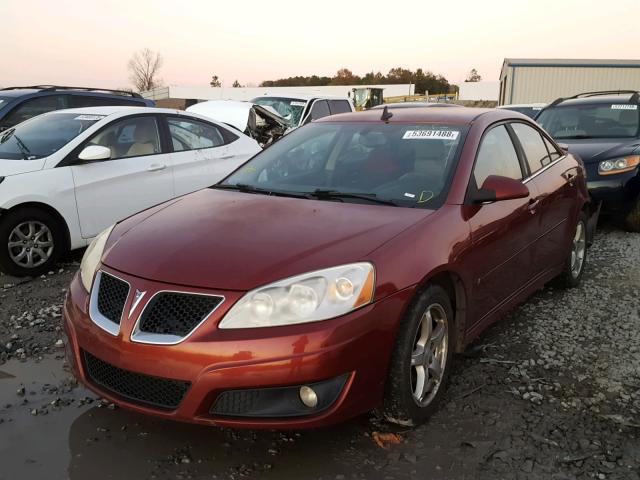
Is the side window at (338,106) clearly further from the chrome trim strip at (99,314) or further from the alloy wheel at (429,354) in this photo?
the chrome trim strip at (99,314)

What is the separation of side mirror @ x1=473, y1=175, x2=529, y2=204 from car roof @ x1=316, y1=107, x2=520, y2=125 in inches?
22.7

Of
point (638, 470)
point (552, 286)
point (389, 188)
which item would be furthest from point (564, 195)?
point (638, 470)

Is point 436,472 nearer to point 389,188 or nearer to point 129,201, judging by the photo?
point 389,188

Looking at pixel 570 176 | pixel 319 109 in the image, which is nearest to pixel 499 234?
pixel 570 176

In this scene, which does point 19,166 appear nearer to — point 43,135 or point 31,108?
point 43,135

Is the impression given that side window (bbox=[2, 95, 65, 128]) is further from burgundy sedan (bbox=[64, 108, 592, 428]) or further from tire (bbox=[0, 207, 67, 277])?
burgundy sedan (bbox=[64, 108, 592, 428])

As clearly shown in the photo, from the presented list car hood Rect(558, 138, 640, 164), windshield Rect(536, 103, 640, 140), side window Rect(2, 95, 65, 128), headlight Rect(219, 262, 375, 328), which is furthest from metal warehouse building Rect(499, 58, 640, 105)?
headlight Rect(219, 262, 375, 328)

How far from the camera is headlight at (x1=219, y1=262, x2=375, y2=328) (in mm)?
2408

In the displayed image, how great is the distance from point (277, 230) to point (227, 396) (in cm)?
86

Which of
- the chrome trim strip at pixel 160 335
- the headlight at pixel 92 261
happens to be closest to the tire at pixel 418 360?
the chrome trim strip at pixel 160 335

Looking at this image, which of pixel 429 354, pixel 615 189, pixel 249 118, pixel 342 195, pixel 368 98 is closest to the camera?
pixel 429 354

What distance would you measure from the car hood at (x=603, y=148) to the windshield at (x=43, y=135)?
5.66m

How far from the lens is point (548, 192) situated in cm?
421

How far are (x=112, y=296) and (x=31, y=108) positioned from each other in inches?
288
